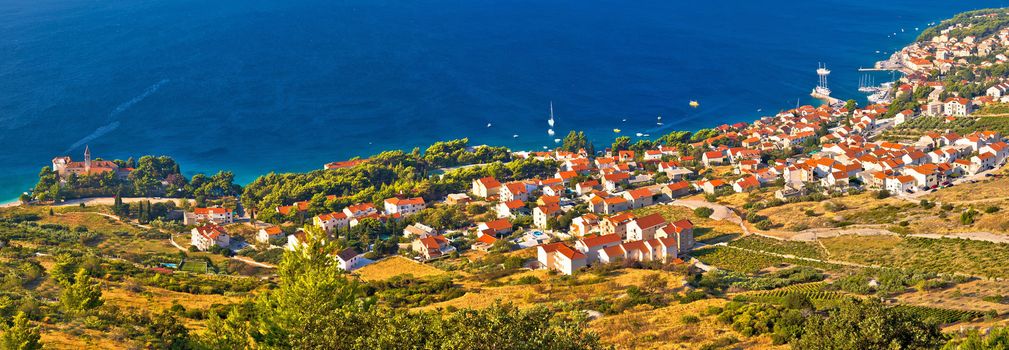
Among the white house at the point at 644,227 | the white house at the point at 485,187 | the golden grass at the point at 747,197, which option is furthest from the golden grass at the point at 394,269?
the golden grass at the point at 747,197

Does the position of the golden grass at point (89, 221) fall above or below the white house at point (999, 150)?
below

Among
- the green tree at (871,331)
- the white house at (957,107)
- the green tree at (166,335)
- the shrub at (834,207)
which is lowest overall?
the green tree at (871,331)

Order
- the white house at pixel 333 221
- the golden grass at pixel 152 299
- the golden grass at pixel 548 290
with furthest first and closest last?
the white house at pixel 333 221, the golden grass at pixel 548 290, the golden grass at pixel 152 299

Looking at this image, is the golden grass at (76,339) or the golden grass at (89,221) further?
the golden grass at (89,221)

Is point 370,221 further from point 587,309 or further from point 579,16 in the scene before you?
point 579,16

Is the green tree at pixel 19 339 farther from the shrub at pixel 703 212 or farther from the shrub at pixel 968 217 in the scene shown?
the shrub at pixel 968 217

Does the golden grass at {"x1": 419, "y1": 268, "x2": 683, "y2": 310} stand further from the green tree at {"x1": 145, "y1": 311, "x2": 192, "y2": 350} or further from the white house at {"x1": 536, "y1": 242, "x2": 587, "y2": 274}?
the green tree at {"x1": 145, "y1": 311, "x2": 192, "y2": 350}

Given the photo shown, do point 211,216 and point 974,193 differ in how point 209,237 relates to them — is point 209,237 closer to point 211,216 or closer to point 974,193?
point 211,216
